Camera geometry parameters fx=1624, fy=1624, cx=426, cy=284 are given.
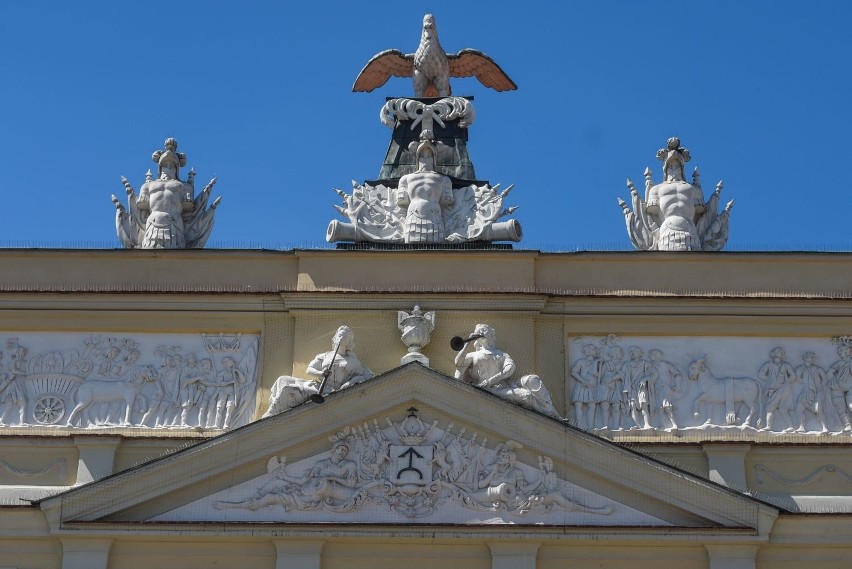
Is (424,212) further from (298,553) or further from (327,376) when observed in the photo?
(298,553)

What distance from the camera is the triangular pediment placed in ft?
52.0

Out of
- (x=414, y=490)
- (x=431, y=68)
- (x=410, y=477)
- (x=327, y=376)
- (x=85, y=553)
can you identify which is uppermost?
(x=431, y=68)

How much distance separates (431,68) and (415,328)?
455 cm

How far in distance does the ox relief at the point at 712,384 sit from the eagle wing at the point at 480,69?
183 inches

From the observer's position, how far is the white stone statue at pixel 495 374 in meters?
16.7

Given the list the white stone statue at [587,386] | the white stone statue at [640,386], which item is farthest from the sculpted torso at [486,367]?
the white stone statue at [640,386]

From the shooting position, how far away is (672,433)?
17062 mm

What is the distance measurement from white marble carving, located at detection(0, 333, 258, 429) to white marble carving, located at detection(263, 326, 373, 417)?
0.61m

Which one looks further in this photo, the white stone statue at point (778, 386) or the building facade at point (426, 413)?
the white stone statue at point (778, 386)

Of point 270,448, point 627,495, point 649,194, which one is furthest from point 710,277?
point 270,448

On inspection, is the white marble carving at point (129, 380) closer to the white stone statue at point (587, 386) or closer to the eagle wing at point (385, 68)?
the white stone statue at point (587, 386)

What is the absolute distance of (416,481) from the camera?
1598cm

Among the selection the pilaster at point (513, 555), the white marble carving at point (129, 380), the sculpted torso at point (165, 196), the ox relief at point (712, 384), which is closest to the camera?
the pilaster at point (513, 555)

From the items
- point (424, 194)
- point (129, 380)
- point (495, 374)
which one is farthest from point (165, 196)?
point (495, 374)
